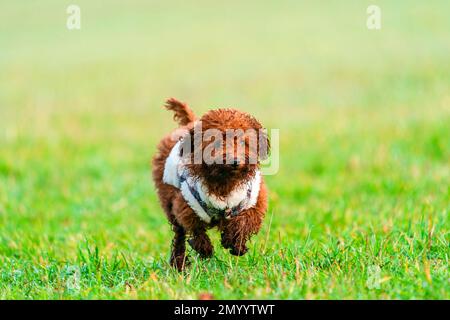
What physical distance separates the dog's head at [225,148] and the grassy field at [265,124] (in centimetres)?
60

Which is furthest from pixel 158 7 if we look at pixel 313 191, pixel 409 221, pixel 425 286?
pixel 425 286

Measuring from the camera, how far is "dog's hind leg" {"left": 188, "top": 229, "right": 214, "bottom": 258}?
532 cm

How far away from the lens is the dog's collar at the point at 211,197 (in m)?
5.08

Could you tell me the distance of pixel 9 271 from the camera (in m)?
5.54

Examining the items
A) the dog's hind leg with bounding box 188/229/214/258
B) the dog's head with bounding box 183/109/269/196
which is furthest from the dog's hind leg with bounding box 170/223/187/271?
the dog's head with bounding box 183/109/269/196

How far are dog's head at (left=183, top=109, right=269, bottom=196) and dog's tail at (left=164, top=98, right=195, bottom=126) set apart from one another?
2.49 feet

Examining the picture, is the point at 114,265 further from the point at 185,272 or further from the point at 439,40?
the point at 439,40

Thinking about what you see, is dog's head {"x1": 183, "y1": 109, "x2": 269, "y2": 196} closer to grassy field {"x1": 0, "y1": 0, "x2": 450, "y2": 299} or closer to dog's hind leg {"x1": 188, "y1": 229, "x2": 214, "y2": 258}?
dog's hind leg {"x1": 188, "y1": 229, "x2": 214, "y2": 258}

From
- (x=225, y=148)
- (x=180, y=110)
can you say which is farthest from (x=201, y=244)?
(x=180, y=110)

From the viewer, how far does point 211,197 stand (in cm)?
505

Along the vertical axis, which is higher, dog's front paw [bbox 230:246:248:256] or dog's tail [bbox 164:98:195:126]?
dog's tail [bbox 164:98:195:126]

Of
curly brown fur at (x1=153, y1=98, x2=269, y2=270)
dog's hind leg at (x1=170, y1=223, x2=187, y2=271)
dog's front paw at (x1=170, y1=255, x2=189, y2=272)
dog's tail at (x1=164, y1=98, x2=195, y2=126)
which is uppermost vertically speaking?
dog's tail at (x1=164, y1=98, x2=195, y2=126)

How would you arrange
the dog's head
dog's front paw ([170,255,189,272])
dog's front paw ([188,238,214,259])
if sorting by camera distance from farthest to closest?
dog's front paw ([170,255,189,272]) < dog's front paw ([188,238,214,259]) < the dog's head

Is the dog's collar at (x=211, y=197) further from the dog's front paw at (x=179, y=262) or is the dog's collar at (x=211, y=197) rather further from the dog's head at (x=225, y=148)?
the dog's front paw at (x=179, y=262)
